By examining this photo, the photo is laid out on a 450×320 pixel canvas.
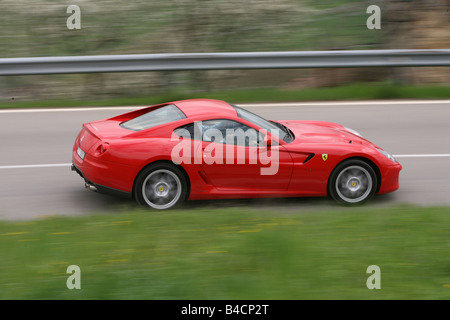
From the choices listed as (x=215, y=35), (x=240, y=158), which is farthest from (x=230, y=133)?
(x=215, y=35)

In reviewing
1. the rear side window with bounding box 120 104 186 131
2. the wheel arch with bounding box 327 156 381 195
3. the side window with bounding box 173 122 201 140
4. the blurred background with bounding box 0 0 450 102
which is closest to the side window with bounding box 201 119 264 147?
the side window with bounding box 173 122 201 140

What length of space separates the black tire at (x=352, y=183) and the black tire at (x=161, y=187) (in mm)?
1762

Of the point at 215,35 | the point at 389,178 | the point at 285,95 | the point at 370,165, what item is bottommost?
the point at 389,178

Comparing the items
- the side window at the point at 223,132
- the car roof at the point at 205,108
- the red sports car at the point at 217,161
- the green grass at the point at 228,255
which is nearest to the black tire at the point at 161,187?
the red sports car at the point at 217,161

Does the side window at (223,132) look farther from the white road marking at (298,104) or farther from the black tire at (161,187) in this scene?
the white road marking at (298,104)

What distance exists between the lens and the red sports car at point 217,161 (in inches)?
282

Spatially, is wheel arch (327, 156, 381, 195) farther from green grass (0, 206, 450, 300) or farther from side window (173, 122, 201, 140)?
side window (173, 122, 201, 140)

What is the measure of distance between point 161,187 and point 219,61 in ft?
18.6

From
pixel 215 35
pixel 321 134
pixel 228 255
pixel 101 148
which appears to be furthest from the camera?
pixel 215 35

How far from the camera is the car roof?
7.47 metres

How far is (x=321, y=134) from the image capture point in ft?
25.9

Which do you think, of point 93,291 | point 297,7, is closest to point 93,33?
point 297,7

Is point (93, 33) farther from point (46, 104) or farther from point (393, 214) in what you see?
point (393, 214)

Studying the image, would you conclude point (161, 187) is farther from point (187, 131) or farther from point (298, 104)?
point (298, 104)
